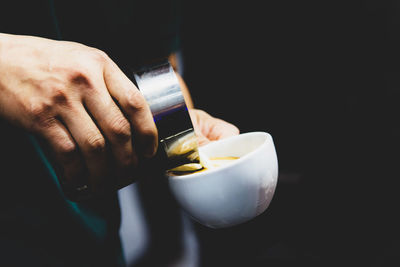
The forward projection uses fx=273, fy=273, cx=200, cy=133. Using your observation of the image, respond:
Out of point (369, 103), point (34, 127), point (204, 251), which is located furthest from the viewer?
point (369, 103)

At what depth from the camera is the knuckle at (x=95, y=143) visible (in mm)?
366

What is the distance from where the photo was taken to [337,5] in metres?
1.14

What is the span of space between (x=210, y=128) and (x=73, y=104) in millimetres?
492

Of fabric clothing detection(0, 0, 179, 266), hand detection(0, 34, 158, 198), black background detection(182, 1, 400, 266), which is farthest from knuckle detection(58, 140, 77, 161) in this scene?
black background detection(182, 1, 400, 266)

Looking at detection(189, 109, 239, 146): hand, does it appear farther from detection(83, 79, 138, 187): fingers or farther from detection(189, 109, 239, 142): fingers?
detection(83, 79, 138, 187): fingers

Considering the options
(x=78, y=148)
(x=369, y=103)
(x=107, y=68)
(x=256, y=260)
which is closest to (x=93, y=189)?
(x=78, y=148)

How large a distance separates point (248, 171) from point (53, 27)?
0.55 meters

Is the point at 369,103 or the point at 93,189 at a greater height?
the point at 93,189

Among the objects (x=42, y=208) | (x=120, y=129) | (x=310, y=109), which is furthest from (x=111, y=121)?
(x=310, y=109)

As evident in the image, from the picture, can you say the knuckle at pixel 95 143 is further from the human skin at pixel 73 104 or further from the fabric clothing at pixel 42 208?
the fabric clothing at pixel 42 208

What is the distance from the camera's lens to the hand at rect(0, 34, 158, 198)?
36cm

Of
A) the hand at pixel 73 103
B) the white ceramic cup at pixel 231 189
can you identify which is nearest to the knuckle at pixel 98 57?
the hand at pixel 73 103

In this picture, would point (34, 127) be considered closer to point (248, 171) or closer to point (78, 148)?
point (78, 148)

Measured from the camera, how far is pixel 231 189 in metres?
0.41
